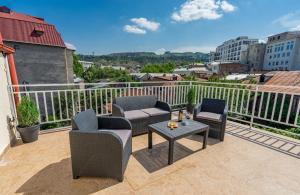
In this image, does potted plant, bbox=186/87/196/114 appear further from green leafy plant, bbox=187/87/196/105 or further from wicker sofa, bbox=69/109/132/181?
wicker sofa, bbox=69/109/132/181

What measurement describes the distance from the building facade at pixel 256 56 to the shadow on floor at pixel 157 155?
5122 centimetres

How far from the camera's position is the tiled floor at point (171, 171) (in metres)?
1.71

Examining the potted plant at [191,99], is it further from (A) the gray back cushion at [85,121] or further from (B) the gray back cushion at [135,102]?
(A) the gray back cushion at [85,121]

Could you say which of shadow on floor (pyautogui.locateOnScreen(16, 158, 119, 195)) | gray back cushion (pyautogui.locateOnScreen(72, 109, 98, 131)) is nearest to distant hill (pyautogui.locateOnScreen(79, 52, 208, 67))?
gray back cushion (pyautogui.locateOnScreen(72, 109, 98, 131))

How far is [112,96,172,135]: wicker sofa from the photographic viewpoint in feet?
9.87

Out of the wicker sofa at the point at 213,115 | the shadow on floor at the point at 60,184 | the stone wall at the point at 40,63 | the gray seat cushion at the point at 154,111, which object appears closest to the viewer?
the shadow on floor at the point at 60,184

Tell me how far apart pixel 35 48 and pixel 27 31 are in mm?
1533

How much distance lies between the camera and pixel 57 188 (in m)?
1.70

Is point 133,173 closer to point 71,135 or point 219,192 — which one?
point 71,135

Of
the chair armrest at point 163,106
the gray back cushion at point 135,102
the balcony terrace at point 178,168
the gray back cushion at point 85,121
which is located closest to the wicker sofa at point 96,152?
the gray back cushion at point 85,121

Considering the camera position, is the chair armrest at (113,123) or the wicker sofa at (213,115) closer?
the chair armrest at (113,123)

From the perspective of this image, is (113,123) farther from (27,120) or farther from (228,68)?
(228,68)

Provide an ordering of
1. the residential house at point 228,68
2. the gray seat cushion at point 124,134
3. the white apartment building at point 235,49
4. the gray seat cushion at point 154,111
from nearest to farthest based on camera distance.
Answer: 1. the gray seat cushion at point 124,134
2. the gray seat cushion at point 154,111
3. the residential house at point 228,68
4. the white apartment building at point 235,49

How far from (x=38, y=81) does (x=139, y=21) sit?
1119cm
